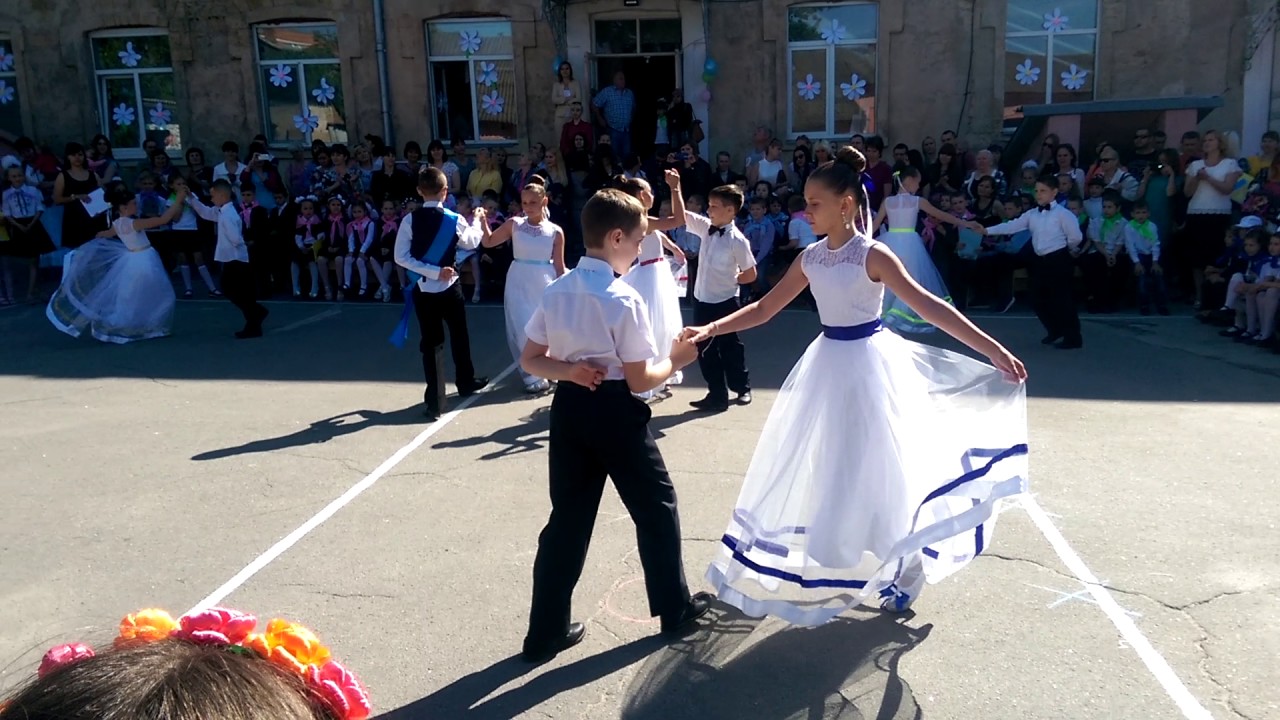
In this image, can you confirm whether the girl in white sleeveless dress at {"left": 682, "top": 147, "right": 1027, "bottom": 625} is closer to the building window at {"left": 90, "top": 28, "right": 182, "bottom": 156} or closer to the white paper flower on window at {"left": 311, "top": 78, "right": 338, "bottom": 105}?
the white paper flower on window at {"left": 311, "top": 78, "right": 338, "bottom": 105}

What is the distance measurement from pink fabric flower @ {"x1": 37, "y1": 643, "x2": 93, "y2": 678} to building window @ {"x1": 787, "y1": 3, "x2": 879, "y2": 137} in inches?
643

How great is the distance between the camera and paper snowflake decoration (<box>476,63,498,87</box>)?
17672 millimetres

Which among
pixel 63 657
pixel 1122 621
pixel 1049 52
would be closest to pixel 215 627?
pixel 63 657

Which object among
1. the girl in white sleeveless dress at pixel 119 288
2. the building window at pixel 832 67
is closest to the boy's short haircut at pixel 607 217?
the girl in white sleeveless dress at pixel 119 288

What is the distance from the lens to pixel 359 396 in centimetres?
877

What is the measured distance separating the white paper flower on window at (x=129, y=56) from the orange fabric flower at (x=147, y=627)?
19.7m

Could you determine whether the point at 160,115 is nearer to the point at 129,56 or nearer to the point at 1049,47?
the point at 129,56

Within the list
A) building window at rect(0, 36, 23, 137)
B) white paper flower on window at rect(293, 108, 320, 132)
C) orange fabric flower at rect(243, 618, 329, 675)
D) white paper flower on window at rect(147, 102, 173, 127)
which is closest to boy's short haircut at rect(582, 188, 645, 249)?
orange fabric flower at rect(243, 618, 329, 675)

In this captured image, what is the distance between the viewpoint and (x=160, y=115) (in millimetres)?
18688

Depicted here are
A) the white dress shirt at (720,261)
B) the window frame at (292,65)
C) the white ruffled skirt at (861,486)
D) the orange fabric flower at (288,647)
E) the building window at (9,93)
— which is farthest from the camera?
the building window at (9,93)

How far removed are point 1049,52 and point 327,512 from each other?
14283 mm

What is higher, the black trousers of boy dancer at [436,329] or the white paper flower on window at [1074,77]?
the white paper flower on window at [1074,77]

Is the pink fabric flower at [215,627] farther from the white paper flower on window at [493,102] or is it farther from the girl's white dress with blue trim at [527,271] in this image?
the white paper flower on window at [493,102]

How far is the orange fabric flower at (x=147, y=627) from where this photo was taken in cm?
146
